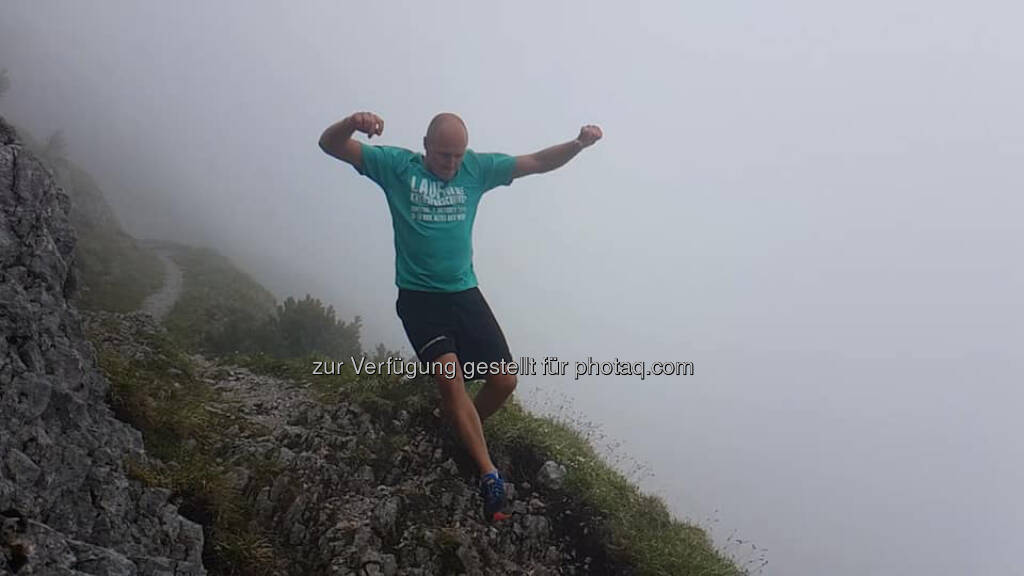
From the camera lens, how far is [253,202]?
16338 centimetres

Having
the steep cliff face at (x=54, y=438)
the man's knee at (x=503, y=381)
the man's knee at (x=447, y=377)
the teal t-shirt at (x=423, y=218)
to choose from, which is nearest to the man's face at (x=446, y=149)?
the teal t-shirt at (x=423, y=218)

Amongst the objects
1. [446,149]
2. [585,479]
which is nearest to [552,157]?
[446,149]

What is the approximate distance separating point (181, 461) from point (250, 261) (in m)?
94.1

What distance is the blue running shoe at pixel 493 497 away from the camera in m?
5.86

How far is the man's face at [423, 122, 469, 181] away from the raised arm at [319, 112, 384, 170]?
594mm

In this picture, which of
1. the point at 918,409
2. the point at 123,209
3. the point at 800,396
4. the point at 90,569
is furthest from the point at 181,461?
the point at 918,409

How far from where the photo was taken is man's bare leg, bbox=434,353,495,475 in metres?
6.11

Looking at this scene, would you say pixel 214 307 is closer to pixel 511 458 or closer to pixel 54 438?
pixel 511 458

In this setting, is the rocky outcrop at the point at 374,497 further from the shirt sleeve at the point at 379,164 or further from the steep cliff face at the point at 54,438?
the shirt sleeve at the point at 379,164

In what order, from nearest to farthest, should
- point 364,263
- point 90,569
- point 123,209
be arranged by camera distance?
point 90,569, point 123,209, point 364,263

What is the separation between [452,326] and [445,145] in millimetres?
1906

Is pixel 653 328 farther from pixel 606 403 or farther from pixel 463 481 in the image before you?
pixel 463 481

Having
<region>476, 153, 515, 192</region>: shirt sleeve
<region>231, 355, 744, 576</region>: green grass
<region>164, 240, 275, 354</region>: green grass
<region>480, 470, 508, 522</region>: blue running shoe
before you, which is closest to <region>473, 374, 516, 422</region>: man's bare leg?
<region>231, 355, 744, 576</region>: green grass

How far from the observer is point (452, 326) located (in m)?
6.42
